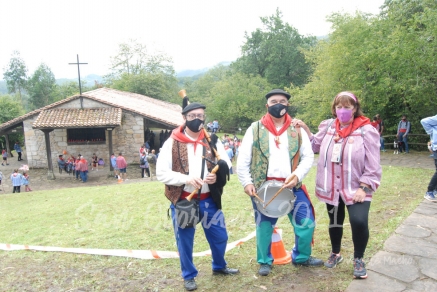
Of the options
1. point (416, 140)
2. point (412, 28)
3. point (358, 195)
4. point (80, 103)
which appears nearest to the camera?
point (358, 195)

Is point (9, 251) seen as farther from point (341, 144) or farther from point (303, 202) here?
point (341, 144)

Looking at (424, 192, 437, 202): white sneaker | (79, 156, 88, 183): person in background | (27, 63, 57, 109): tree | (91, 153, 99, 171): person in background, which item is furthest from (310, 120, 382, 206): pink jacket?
(27, 63, 57, 109): tree

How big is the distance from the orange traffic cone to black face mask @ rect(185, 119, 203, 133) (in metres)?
1.45

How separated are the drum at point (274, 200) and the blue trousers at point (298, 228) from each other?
0.10m

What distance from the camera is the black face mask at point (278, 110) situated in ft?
11.0

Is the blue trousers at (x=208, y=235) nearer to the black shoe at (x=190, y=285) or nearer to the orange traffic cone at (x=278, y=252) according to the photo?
the black shoe at (x=190, y=285)

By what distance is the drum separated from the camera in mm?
3271

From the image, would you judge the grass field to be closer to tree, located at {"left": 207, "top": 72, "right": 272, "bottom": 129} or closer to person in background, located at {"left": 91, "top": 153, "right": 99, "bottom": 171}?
person in background, located at {"left": 91, "top": 153, "right": 99, "bottom": 171}

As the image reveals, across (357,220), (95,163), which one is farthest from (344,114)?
(95,163)

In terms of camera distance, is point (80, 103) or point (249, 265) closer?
point (249, 265)

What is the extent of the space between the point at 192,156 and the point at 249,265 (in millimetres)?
1384

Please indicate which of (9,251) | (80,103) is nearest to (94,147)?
(80,103)

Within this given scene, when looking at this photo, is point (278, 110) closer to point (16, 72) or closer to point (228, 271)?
point (228, 271)

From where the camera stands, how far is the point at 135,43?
5466 centimetres
